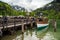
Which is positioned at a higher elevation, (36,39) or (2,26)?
(2,26)

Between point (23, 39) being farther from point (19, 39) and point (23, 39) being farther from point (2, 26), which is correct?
point (2, 26)

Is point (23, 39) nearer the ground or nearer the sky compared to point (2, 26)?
nearer the ground

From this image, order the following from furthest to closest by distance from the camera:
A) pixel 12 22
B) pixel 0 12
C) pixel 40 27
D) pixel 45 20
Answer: pixel 0 12, pixel 45 20, pixel 40 27, pixel 12 22

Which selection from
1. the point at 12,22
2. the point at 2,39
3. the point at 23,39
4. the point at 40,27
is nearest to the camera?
the point at 2,39

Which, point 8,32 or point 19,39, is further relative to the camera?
point 8,32

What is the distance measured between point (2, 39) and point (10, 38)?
163 cm

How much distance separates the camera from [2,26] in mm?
24781

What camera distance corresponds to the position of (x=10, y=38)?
84.3 ft

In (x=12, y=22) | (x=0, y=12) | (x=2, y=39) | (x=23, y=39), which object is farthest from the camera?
(x=0, y=12)

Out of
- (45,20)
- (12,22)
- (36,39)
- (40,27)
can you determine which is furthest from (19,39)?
(45,20)

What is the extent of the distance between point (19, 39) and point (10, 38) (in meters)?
1.23

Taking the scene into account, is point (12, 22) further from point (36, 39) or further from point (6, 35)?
point (36, 39)

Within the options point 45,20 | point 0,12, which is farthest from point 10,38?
point 0,12

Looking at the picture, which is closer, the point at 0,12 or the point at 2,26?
the point at 2,26
